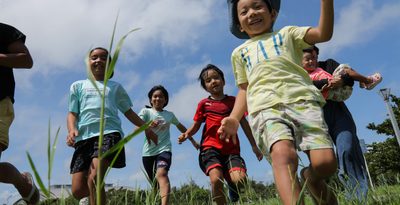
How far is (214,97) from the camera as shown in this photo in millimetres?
5598

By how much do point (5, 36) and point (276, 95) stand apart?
2358 millimetres

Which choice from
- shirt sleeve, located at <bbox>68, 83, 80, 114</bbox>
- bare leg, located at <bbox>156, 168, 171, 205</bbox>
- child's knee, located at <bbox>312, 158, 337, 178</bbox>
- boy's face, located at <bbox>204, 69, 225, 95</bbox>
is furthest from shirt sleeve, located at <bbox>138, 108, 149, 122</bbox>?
child's knee, located at <bbox>312, 158, 337, 178</bbox>

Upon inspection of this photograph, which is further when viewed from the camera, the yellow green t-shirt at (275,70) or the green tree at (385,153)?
the green tree at (385,153)

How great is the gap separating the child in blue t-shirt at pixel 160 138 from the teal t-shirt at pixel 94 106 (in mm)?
1424

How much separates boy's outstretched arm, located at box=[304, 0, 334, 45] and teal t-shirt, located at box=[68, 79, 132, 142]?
2.37 meters

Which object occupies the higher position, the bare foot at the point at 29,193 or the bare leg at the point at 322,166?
the bare leg at the point at 322,166

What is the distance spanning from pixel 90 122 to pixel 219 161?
1544 mm

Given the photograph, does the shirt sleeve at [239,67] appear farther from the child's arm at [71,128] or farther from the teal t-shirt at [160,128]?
the teal t-shirt at [160,128]

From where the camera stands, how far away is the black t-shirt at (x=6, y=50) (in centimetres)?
351

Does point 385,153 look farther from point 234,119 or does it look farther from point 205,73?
point 234,119

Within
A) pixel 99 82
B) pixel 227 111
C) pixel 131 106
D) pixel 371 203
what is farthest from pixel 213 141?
pixel 371 203

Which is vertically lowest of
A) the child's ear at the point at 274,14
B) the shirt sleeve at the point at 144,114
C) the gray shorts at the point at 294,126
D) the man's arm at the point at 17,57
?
the gray shorts at the point at 294,126

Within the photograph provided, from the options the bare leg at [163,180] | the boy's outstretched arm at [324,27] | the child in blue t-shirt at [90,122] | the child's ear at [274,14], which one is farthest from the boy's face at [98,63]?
the boy's outstretched arm at [324,27]

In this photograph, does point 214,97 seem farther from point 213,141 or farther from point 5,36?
point 5,36
